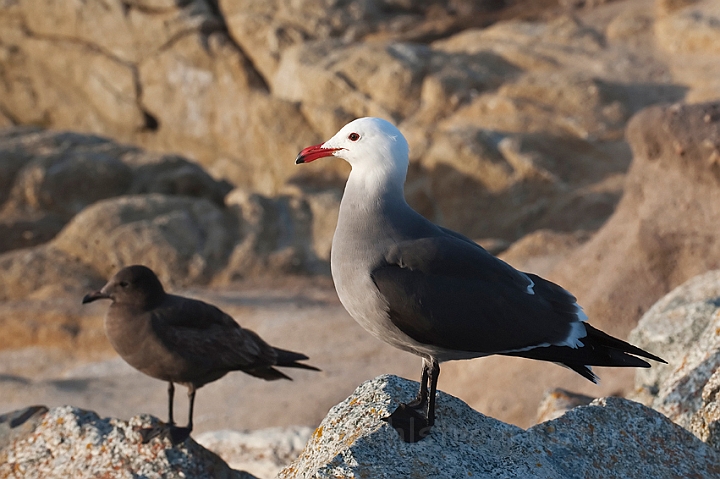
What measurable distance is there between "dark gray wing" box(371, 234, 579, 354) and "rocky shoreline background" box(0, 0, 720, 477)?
16.4 inches

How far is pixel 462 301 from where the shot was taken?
3.99m

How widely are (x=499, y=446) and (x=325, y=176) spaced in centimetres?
1818

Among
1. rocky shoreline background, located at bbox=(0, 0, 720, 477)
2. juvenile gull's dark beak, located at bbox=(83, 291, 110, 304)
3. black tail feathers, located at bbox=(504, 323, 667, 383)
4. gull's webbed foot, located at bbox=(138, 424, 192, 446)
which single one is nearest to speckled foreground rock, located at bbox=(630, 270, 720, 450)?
rocky shoreline background, located at bbox=(0, 0, 720, 477)

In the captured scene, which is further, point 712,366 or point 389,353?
point 389,353

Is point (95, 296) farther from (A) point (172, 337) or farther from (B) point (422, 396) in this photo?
(B) point (422, 396)

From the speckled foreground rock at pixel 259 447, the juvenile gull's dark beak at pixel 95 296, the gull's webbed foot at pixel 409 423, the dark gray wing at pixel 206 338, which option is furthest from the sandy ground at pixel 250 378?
the gull's webbed foot at pixel 409 423

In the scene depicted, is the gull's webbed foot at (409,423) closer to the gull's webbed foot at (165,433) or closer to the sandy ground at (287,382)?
the gull's webbed foot at (165,433)

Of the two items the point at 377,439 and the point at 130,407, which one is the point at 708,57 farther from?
the point at 377,439

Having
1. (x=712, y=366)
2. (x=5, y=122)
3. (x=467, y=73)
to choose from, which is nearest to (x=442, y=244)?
(x=712, y=366)

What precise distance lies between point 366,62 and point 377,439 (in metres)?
21.1

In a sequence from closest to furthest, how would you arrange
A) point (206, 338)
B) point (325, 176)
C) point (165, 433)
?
1. point (165, 433)
2. point (206, 338)
3. point (325, 176)

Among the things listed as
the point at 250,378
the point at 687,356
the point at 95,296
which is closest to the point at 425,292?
the point at 687,356

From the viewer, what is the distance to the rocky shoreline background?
9312mm

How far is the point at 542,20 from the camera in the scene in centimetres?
2670
